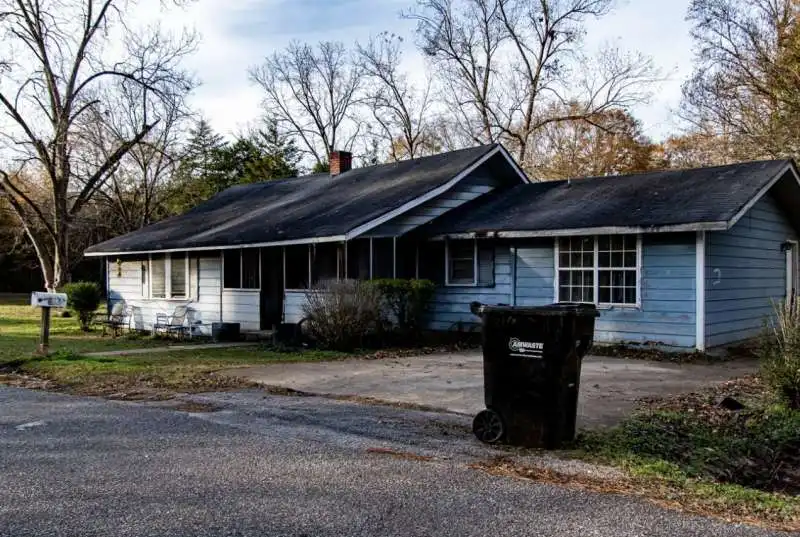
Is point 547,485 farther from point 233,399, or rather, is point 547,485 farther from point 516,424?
point 233,399

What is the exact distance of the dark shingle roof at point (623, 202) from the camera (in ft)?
44.0

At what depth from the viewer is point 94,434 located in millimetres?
6965

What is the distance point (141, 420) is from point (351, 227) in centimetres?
802

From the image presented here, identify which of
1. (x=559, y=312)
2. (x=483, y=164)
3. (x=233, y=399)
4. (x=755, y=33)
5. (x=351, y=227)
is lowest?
(x=233, y=399)

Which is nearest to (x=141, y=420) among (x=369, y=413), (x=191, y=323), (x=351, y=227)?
(x=369, y=413)

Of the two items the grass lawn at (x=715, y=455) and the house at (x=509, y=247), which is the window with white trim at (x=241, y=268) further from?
the grass lawn at (x=715, y=455)

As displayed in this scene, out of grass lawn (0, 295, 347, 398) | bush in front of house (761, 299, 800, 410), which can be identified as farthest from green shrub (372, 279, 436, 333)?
bush in front of house (761, 299, 800, 410)

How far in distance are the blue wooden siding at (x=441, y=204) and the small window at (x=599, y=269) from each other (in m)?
3.78

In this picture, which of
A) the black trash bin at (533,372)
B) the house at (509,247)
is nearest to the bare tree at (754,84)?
the house at (509,247)

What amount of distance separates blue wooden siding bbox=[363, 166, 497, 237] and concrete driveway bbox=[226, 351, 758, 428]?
424 cm

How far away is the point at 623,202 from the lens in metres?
15.1

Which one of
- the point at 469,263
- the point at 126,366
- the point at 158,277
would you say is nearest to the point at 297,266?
the point at 469,263

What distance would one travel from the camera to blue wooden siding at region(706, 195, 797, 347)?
1403 centimetres

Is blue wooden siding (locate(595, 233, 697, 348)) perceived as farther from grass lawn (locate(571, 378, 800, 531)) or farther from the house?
grass lawn (locate(571, 378, 800, 531))
